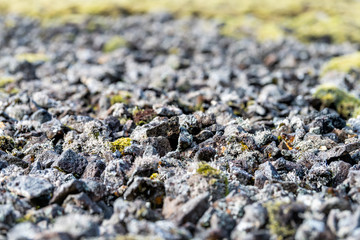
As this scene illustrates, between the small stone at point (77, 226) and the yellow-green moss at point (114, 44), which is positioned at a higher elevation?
the small stone at point (77, 226)

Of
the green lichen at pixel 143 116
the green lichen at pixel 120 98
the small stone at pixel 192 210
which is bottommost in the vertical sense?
the green lichen at pixel 120 98

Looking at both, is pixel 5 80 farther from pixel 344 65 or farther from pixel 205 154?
pixel 344 65

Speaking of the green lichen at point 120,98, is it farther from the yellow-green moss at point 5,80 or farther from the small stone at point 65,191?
the small stone at point 65,191

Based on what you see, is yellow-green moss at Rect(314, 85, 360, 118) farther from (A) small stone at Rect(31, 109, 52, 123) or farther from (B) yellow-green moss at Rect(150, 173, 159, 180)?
(A) small stone at Rect(31, 109, 52, 123)

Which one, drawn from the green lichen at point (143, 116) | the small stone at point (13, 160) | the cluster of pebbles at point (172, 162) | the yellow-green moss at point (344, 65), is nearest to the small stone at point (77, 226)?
the cluster of pebbles at point (172, 162)

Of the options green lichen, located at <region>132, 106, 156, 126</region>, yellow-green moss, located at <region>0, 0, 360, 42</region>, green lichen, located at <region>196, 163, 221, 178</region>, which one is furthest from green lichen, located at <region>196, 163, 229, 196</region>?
yellow-green moss, located at <region>0, 0, 360, 42</region>

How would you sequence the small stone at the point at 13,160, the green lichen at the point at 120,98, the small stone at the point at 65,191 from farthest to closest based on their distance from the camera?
the green lichen at the point at 120,98
the small stone at the point at 13,160
the small stone at the point at 65,191

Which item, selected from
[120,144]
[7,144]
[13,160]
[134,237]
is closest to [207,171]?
[134,237]
